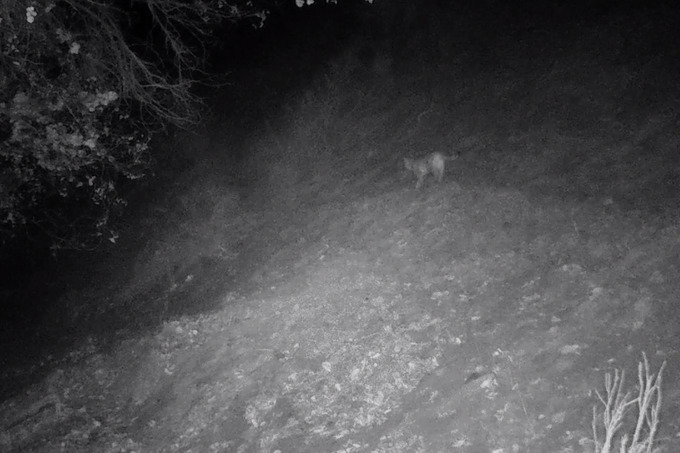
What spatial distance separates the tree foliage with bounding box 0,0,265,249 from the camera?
18.1 ft

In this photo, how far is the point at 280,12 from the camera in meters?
9.28

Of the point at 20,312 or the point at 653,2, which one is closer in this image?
the point at 20,312

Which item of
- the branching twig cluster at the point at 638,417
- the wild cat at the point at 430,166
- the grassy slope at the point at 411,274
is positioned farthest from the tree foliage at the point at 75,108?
the branching twig cluster at the point at 638,417

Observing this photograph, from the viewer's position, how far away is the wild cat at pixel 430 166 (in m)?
6.36

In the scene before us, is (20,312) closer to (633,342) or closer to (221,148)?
(221,148)

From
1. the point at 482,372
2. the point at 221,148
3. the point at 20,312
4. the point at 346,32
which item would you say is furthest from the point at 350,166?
the point at 20,312

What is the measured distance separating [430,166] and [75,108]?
13.9ft

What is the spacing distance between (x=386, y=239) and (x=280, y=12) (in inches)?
212

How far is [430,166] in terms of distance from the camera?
642cm

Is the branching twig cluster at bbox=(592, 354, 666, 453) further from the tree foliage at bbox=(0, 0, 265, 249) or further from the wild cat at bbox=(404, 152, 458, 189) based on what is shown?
the tree foliage at bbox=(0, 0, 265, 249)

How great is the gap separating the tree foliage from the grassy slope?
0.88 metres

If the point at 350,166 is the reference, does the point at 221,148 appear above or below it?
above

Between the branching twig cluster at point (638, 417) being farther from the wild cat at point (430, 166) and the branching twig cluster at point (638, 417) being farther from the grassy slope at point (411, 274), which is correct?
the wild cat at point (430, 166)

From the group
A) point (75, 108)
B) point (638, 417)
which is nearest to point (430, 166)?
point (638, 417)
